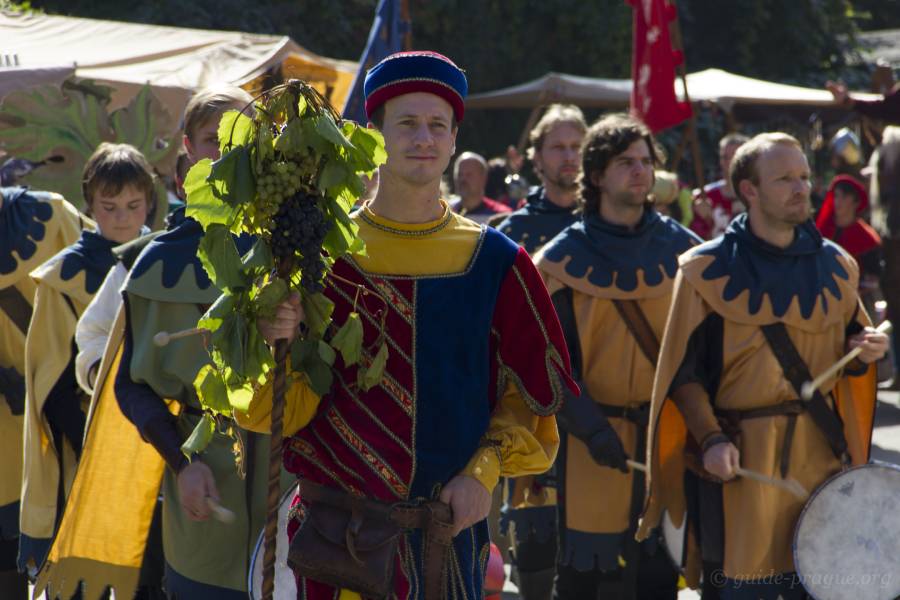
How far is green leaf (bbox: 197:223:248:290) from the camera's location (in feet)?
9.62

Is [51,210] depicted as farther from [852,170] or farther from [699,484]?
[852,170]

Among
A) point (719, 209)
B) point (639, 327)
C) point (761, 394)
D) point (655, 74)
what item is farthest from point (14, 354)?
point (719, 209)

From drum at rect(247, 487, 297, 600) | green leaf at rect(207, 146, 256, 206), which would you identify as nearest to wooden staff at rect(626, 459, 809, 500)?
drum at rect(247, 487, 297, 600)

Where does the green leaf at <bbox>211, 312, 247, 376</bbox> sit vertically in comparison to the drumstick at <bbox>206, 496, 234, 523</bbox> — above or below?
above

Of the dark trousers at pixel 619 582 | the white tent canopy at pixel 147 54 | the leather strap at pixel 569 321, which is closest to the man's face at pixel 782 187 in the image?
the leather strap at pixel 569 321

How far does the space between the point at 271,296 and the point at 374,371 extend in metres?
0.31

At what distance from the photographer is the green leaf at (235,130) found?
2967 mm

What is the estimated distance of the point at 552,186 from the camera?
671 cm

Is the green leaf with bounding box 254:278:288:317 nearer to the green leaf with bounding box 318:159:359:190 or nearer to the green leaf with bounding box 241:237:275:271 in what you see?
the green leaf with bounding box 241:237:275:271

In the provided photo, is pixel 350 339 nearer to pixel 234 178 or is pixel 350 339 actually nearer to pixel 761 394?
pixel 234 178

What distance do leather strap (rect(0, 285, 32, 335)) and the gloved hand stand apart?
2242 mm

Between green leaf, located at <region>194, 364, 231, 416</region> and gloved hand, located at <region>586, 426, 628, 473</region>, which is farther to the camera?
gloved hand, located at <region>586, 426, 628, 473</region>

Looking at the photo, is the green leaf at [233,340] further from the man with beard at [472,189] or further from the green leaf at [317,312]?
the man with beard at [472,189]

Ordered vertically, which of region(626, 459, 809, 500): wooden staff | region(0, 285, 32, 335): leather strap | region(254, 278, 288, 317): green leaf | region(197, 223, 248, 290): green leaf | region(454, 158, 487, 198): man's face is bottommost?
region(626, 459, 809, 500): wooden staff
